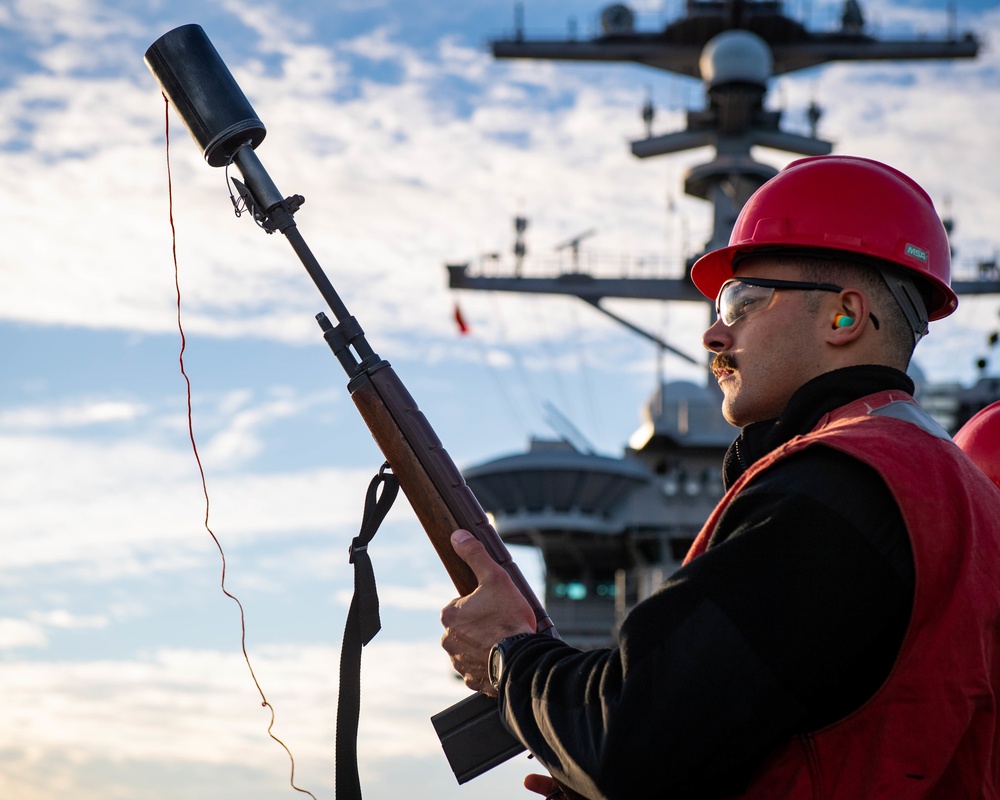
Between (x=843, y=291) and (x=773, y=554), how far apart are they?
34.1 inches

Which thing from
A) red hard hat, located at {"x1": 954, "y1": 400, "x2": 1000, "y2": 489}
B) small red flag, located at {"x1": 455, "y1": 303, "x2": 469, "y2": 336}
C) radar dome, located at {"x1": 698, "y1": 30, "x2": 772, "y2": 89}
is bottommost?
small red flag, located at {"x1": 455, "y1": 303, "x2": 469, "y2": 336}

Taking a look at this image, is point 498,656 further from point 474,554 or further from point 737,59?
point 737,59

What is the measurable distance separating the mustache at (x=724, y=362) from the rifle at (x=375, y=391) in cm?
71

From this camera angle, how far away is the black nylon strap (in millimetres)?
3930

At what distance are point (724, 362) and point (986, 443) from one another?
2.53 m

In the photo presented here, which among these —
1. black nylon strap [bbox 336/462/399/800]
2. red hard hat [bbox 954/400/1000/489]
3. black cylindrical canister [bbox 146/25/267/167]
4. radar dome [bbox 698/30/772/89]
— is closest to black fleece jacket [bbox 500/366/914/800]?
black nylon strap [bbox 336/462/399/800]

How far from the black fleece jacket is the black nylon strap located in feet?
4.76

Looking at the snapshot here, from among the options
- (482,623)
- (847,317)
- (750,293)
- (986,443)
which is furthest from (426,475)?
(986,443)

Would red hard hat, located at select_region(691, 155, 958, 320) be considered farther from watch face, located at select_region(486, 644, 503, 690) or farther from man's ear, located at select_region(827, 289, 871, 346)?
watch face, located at select_region(486, 644, 503, 690)

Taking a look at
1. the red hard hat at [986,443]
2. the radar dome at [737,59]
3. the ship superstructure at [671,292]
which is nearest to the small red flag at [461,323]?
the ship superstructure at [671,292]

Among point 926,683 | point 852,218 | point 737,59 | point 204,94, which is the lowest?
point 737,59

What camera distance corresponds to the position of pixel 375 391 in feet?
12.9

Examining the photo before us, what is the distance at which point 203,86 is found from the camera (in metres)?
4.20

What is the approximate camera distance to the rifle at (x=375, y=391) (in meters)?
3.47
